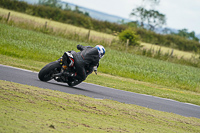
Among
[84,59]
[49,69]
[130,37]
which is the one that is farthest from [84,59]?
[130,37]

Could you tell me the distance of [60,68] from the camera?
409 inches

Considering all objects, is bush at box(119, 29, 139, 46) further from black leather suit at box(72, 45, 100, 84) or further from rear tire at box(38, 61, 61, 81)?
rear tire at box(38, 61, 61, 81)

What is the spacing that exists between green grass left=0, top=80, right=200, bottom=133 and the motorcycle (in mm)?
2139

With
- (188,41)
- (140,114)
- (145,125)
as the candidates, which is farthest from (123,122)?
(188,41)

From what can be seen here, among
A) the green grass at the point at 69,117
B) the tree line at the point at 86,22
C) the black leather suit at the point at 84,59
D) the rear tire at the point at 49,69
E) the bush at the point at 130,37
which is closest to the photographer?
the green grass at the point at 69,117

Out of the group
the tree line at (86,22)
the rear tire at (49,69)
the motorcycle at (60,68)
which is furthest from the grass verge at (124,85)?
the tree line at (86,22)

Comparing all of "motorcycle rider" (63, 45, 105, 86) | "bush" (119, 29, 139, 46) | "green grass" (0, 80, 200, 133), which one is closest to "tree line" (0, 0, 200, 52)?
"bush" (119, 29, 139, 46)

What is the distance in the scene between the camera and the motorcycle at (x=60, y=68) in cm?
1023

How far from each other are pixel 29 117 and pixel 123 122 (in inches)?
85.5

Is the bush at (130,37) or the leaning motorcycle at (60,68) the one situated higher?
the bush at (130,37)

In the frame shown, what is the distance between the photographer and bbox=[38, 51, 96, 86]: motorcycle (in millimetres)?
10227

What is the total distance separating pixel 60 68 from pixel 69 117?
4.18 metres

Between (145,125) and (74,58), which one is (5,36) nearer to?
(74,58)

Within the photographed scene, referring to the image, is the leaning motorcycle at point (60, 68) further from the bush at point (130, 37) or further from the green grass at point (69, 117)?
the bush at point (130, 37)
